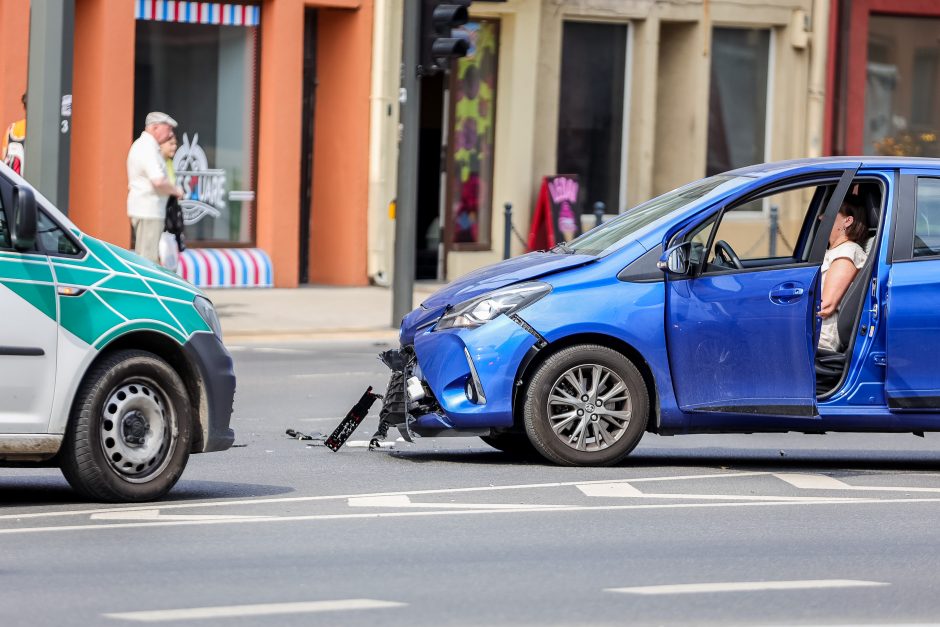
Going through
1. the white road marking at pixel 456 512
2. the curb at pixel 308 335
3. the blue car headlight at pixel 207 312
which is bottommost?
the curb at pixel 308 335

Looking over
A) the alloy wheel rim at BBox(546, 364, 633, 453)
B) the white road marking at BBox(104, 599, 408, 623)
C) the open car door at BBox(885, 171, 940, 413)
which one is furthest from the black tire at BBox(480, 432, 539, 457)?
the white road marking at BBox(104, 599, 408, 623)

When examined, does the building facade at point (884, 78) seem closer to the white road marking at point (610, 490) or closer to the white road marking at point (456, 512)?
the white road marking at point (456, 512)

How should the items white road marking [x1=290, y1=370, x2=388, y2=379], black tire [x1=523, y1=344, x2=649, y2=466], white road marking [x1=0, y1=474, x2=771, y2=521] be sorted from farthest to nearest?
white road marking [x1=290, y1=370, x2=388, y2=379] < black tire [x1=523, y1=344, x2=649, y2=466] < white road marking [x1=0, y1=474, x2=771, y2=521]

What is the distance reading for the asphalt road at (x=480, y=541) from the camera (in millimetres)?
6828

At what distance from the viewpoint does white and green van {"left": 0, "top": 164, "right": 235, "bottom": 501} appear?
8695 millimetres

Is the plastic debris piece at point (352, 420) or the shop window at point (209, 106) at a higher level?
the shop window at point (209, 106)

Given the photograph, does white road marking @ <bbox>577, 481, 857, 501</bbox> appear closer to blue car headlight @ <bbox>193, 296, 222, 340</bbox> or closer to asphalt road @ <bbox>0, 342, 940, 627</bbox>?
asphalt road @ <bbox>0, 342, 940, 627</bbox>

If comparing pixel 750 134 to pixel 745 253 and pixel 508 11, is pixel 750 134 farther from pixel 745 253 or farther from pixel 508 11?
pixel 508 11


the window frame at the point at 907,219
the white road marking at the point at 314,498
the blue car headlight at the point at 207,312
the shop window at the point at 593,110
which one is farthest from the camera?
the shop window at the point at 593,110

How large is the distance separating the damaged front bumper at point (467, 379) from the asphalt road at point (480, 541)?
0.28 metres

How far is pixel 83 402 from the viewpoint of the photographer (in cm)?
885

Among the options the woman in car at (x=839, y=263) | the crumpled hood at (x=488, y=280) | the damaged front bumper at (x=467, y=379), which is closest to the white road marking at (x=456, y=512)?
the damaged front bumper at (x=467, y=379)

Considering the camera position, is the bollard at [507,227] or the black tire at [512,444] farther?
the bollard at [507,227]

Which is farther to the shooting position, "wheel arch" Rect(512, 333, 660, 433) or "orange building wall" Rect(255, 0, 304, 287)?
"orange building wall" Rect(255, 0, 304, 287)
